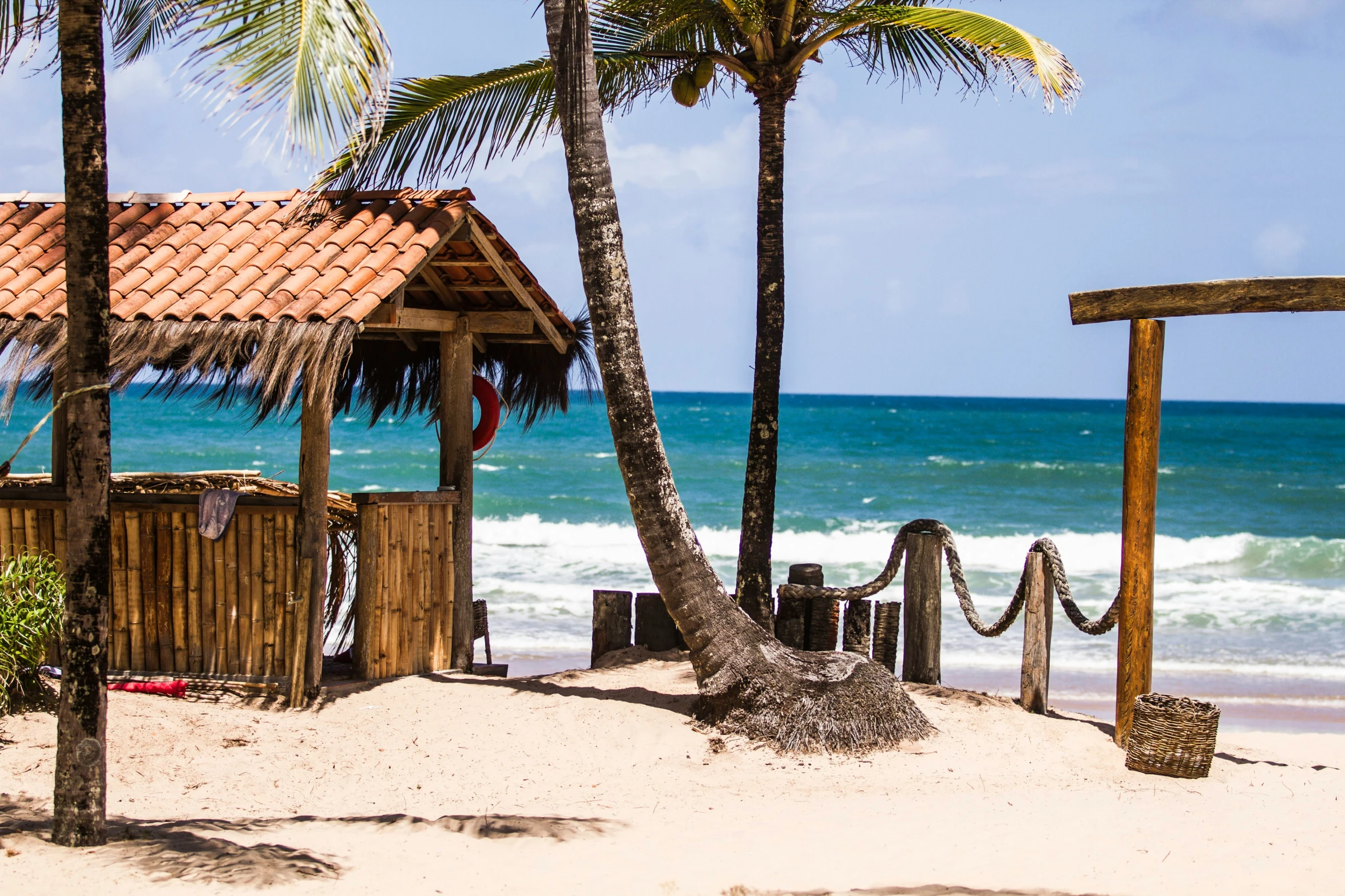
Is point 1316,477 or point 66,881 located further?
point 1316,477

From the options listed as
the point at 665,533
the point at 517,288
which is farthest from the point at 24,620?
the point at 517,288

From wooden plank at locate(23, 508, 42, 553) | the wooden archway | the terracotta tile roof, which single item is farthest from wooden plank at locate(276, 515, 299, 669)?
the wooden archway

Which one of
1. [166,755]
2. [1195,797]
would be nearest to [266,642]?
[166,755]

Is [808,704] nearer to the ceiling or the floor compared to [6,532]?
nearer to the floor

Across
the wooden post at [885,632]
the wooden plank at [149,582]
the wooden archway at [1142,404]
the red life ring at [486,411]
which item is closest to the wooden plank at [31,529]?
the wooden plank at [149,582]

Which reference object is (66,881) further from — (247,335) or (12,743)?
(247,335)

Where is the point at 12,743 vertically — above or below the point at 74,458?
below

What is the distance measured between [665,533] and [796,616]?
191cm

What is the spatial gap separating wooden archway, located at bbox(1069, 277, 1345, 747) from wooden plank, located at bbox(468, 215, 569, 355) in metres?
3.65

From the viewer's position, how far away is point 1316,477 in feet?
122

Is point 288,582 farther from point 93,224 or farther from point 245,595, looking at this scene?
point 93,224

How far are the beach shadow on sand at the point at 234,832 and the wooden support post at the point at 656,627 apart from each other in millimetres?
3234

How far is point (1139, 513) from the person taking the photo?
6.49 m

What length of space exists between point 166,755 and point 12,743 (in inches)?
28.7
